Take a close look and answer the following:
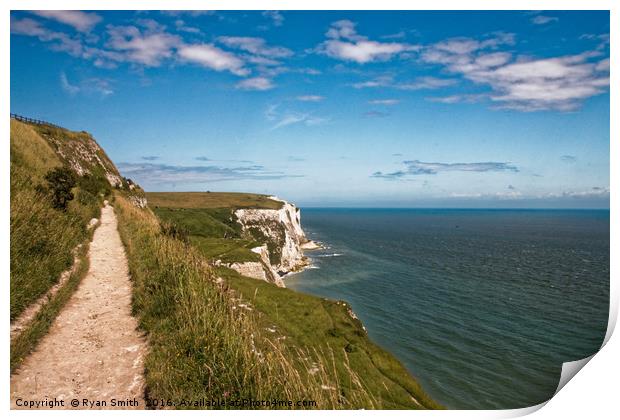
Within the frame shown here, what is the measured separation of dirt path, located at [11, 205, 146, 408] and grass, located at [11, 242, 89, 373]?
0.11 meters

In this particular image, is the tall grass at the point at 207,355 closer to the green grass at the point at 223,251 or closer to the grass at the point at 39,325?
the grass at the point at 39,325

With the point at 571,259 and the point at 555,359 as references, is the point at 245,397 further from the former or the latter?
the point at 571,259

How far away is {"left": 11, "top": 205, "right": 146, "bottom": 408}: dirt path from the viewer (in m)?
4.98

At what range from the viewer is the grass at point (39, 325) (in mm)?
5402

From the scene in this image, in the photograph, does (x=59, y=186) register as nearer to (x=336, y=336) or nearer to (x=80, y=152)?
(x=336, y=336)

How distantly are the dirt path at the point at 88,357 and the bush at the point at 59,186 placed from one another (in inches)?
143

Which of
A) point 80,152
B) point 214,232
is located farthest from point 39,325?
point 214,232

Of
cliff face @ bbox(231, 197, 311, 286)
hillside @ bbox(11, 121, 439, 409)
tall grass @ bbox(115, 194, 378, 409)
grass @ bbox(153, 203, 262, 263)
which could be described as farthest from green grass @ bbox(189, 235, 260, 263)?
cliff face @ bbox(231, 197, 311, 286)

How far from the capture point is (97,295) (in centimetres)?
826

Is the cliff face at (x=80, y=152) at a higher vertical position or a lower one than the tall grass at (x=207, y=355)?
higher

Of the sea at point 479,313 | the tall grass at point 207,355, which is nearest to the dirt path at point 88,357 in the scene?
the tall grass at point 207,355

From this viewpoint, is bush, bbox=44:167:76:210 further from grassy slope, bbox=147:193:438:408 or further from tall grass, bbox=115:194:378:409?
grassy slope, bbox=147:193:438:408

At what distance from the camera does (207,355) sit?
5.56 m

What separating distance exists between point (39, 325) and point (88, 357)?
126cm
